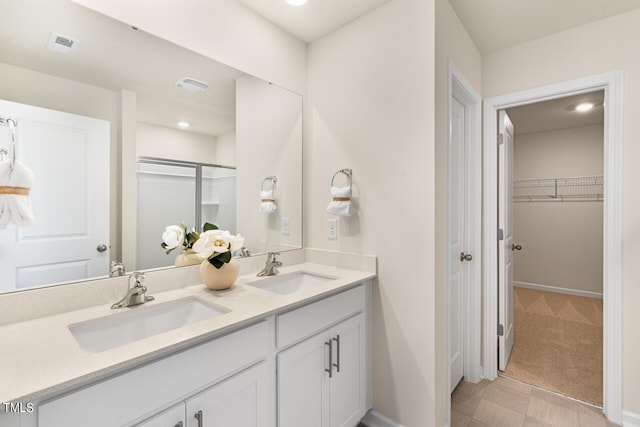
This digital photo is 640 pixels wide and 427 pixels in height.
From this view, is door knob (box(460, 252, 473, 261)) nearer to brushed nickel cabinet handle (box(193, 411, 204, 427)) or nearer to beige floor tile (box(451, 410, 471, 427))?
beige floor tile (box(451, 410, 471, 427))

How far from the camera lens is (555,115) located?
364 centimetres

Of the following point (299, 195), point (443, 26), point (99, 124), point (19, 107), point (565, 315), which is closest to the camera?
point (19, 107)

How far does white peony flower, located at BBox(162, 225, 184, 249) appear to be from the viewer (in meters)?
1.41

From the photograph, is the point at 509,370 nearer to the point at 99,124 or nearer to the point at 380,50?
the point at 380,50

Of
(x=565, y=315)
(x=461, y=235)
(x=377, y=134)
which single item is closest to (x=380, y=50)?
(x=377, y=134)

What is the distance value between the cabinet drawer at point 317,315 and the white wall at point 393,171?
194mm

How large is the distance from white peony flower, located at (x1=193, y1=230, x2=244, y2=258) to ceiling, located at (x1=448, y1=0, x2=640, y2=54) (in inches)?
72.4

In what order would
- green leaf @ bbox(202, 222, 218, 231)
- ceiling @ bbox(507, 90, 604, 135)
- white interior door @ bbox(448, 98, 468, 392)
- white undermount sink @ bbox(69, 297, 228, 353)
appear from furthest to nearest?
ceiling @ bbox(507, 90, 604, 135) → white interior door @ bbox(448, 98, 468, 392) → green leaf @ bbox(202, 222, 218, 231) → white undermount sink @ bbox(69, 297, 228, 353)

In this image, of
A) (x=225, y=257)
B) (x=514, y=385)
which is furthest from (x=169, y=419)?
(x=514, y=385)

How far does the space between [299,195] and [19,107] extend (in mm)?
1410

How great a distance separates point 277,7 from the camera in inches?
68.0

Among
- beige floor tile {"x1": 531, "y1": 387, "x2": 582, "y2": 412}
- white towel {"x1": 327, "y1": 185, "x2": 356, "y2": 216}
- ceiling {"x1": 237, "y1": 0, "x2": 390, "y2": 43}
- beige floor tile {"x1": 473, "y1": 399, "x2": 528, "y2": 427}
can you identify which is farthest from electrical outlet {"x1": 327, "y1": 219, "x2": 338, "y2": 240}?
beige floor tile {"x1": 531, "y1": 387, "x2": 582, "y2": 412}

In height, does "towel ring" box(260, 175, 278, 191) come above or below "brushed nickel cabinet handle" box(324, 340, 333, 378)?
above

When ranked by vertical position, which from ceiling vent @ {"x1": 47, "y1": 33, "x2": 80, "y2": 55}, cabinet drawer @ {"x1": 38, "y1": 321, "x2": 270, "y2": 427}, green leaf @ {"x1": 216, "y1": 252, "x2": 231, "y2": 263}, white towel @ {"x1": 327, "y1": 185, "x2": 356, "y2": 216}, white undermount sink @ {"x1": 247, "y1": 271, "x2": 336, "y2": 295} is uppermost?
ceiling vent @ {"x1": 47, "y1": 33, "x2": 80, "y2": 55}
